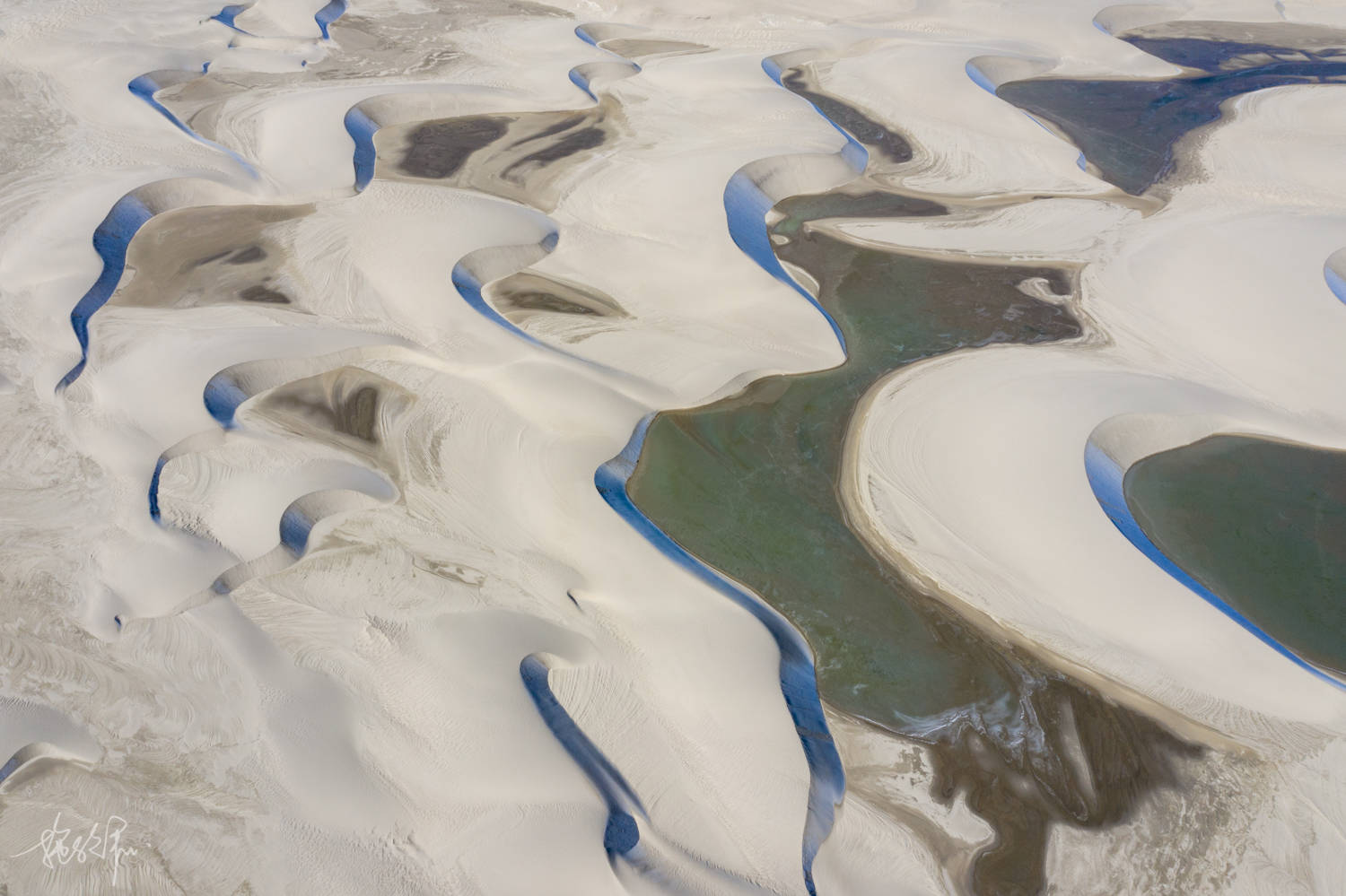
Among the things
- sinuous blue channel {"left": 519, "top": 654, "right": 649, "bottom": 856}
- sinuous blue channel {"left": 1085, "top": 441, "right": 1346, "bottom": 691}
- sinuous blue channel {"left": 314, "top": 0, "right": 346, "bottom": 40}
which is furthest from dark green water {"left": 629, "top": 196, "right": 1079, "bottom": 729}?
sinuous blue channel {"left": 314, "top": 0, "right": 346, "bottom": 40}

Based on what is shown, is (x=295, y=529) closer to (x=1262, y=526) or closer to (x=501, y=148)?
(x=501, y=148)

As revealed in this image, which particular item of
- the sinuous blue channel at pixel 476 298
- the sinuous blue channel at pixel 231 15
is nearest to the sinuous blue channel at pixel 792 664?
the sinuous blue channel at pixel 476 298

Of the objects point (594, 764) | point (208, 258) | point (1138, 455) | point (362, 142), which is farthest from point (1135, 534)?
point (362, 142)

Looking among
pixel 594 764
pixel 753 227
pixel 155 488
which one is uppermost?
pixel 753 227

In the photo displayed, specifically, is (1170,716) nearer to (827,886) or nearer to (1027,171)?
(827,886)

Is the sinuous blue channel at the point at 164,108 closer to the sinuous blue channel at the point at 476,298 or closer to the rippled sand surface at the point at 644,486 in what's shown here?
the rippled sand surface at the point at 644,486

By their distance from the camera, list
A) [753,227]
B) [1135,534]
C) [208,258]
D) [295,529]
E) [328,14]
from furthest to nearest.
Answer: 1. [328,14]
2. [753,227]
3. [208,258]
4. [1135,534]
5. [295,529]
